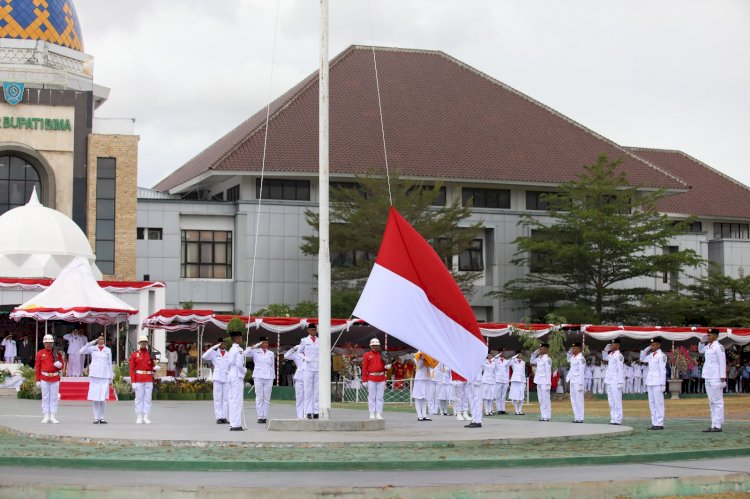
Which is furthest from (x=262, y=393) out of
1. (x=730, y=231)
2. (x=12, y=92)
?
(x=730, y=231)

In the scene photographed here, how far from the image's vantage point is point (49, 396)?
2391 cm

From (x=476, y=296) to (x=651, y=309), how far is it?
33.1 ft

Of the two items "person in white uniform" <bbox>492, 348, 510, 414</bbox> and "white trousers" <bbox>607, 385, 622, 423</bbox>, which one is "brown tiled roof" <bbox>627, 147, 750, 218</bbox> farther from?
"white trousers" <bbox>607, 385, 622, 423</bbox>

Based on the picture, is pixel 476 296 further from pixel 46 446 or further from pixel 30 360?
pixel 46 446

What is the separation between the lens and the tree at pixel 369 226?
55688 millimetres

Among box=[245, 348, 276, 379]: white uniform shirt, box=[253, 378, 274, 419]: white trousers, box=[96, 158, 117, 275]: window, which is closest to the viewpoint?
box=[253, 378, 274, 419]: white trousers

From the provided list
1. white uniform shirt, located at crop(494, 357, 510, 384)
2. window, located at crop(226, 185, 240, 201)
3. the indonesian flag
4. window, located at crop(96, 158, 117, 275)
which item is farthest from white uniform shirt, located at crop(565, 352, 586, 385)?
window, located at crop(226, 185, 240, 201)

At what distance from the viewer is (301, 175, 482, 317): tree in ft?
183

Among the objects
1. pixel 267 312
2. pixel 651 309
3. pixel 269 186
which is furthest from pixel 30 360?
pixel 651 309

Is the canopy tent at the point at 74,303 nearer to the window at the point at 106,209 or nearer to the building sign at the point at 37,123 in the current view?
the window at the point at 106,209

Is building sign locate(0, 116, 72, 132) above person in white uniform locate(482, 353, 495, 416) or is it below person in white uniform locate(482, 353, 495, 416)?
above

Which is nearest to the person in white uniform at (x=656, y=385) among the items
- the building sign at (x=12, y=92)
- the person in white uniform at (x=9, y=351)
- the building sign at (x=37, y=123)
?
the person in white uniform at (x=9, y=351)

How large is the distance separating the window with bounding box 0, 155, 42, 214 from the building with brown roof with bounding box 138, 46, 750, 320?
22.0 feet

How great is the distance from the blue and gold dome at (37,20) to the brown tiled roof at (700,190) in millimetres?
38054
